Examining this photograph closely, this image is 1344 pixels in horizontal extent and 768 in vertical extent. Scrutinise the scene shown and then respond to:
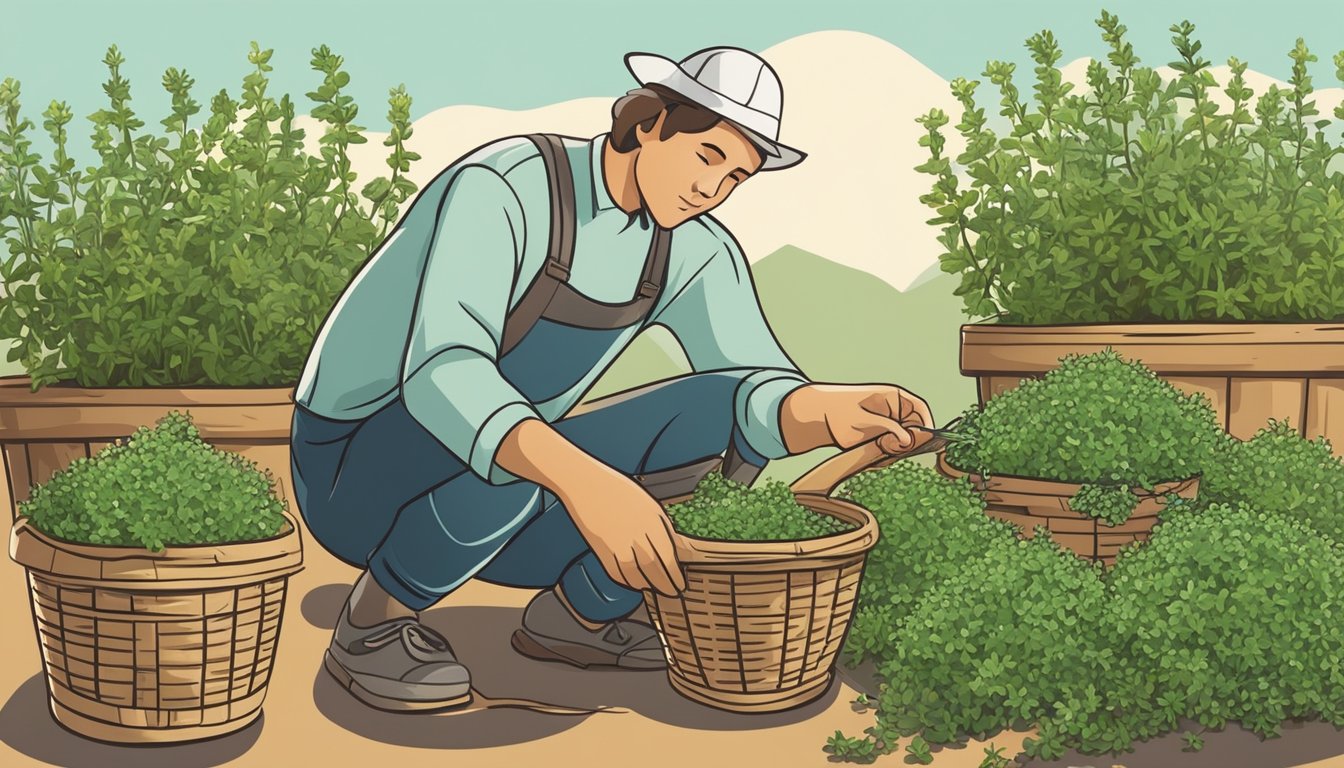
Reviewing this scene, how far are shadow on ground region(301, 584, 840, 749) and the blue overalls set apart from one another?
193mm

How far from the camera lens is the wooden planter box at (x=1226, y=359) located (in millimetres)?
3941

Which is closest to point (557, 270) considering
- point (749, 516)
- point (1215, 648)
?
point (749, 516)

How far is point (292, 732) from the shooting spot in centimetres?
295

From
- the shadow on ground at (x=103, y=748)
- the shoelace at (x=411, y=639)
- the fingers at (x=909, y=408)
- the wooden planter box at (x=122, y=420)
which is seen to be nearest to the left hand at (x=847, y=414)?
the fingers at (x=909, y=408)

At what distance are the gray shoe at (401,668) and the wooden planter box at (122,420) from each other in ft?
3.44

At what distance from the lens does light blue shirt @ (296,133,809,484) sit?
9.27ft

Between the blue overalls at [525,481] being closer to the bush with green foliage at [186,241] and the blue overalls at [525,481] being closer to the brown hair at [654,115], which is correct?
the brown hair at [654,115]

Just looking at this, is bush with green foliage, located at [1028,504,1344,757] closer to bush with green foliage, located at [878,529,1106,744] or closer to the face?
bush with green foliage, located at [878,529,1106,744]

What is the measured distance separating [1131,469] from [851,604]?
2.69 ft

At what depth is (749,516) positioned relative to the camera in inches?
116

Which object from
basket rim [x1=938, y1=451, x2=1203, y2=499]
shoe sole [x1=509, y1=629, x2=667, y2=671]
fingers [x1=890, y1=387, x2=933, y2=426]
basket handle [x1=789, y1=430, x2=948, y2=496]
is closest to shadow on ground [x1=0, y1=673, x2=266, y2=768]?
shoe sole [x1=509, y1=629, x2=667, y2=671]

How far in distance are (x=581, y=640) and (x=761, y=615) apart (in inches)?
28.2

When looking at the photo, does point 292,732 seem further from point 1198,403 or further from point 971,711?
point 1198,403

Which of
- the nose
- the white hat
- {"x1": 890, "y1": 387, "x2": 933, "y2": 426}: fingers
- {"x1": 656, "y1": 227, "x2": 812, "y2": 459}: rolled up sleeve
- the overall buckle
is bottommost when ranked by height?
{"x1": 890, "y1": 387, "x2": 933, "y2": 426}: fingers
